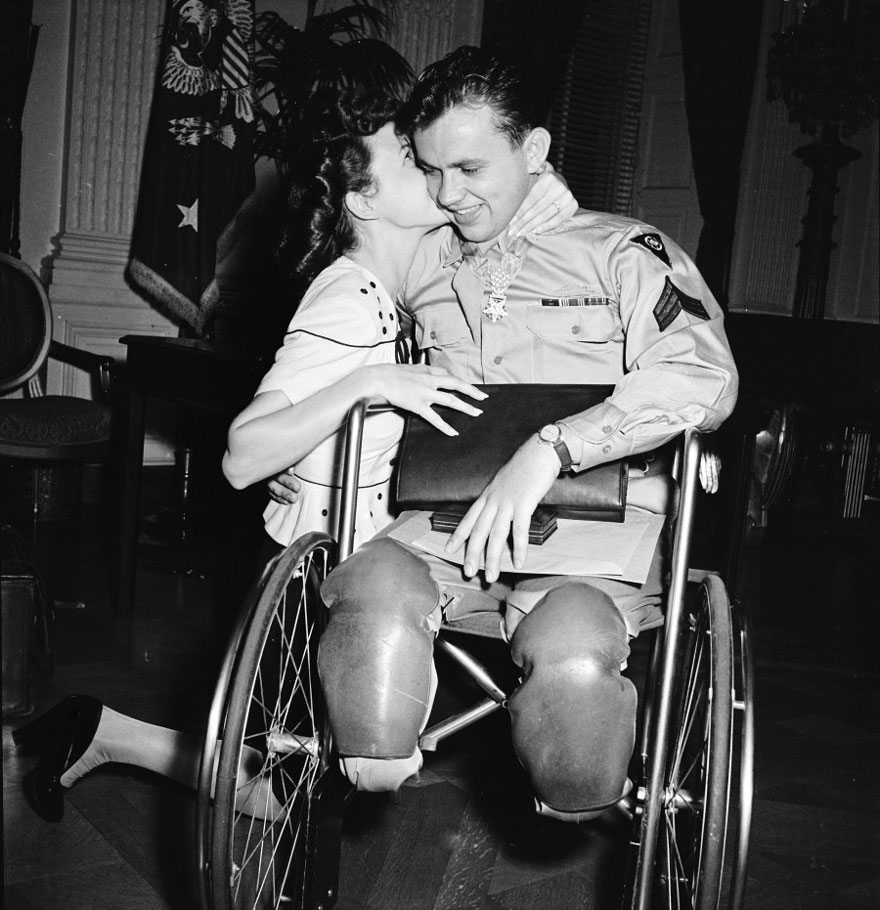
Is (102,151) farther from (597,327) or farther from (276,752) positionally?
(276,752)

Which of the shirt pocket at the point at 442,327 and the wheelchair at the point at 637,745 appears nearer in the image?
the wheelchair at the point at 637,745

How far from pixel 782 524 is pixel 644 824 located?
174 inches

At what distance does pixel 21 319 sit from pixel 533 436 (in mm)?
3227

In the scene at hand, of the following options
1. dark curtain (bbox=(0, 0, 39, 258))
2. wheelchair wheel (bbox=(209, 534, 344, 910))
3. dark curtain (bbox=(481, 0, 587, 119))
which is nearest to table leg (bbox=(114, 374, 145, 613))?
wheelchair wheel (bbox=(209, 534, 344, 910))

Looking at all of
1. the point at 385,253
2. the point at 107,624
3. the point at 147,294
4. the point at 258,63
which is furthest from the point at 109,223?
the point at 385,253

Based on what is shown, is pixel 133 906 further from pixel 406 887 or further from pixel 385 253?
pixel 385 253

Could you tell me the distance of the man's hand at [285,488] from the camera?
1.83 m

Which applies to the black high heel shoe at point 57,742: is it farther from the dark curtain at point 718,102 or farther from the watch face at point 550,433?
the dark curtain at point 718,102

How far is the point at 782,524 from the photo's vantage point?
5.37 metres

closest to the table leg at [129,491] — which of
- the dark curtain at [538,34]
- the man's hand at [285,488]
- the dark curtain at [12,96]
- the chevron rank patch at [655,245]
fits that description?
the man's hand at [285,488]

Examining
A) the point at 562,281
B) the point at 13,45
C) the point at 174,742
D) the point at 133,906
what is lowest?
the point at 133,906

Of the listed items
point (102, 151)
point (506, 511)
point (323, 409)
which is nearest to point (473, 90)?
point (323, 409)

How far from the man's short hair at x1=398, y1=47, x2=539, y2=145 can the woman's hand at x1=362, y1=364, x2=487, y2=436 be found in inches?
16.1

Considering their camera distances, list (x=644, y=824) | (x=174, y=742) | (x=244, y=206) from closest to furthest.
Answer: (x=644, y=824), (x=174, y=742), (x=244, y=206)
